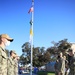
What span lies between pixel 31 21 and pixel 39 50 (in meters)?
40.2

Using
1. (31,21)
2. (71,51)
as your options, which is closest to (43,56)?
(31,21)

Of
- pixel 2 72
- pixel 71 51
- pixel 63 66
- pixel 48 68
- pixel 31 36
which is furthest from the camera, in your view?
pixel 48 68

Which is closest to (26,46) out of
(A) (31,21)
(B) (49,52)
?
(B) (49,52)

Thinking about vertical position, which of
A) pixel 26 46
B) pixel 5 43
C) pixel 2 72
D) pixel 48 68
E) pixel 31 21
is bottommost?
pixel 2 72

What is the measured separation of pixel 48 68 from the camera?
141 feet

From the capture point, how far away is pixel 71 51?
40.2ft

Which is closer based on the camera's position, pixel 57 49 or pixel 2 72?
pixel 2 72

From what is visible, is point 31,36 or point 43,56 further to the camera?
point 43,56

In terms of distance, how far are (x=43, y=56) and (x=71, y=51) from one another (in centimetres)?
5435

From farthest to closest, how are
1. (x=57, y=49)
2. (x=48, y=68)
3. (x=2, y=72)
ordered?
(x=57, y=49) → (x=48, y=68) → (x=2, y=72)

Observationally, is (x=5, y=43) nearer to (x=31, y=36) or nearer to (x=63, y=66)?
(x=63, y=66)

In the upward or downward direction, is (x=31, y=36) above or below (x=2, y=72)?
above

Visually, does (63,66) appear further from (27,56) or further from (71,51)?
(27,56)

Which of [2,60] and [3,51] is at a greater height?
[3,51]
